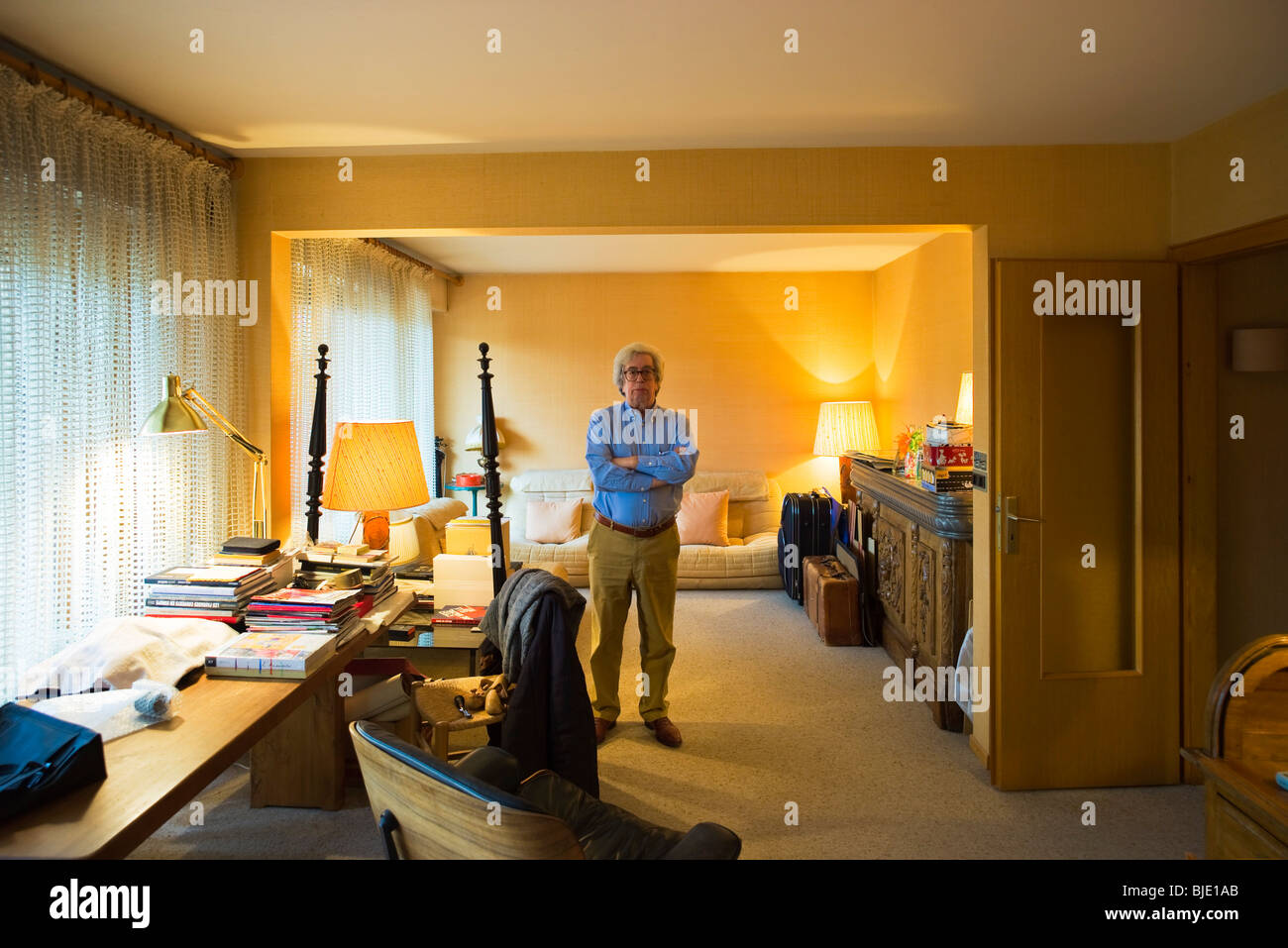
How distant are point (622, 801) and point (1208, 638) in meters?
2.35

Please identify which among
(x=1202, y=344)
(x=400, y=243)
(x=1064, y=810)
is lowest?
(x=1064, y=810)

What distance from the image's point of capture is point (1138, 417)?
3.09 meters

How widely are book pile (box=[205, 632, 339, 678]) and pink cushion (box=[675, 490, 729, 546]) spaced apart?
4.25 m

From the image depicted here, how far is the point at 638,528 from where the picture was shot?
3477mm

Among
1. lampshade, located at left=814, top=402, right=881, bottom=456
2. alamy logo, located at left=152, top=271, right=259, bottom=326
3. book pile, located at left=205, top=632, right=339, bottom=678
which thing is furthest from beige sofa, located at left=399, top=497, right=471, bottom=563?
lampshade, located at left=814, top=402, right=881, bottom=456

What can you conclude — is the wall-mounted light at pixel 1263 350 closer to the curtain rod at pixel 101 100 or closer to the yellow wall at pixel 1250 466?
the yellow wall at pixel 1250 466

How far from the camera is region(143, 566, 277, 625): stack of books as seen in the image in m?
2.59

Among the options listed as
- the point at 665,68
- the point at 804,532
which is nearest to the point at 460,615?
the point at 665,68

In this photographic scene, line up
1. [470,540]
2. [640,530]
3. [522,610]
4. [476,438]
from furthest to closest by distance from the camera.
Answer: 1. [476,438]
2. [470,540]
3. [640,530]
4. [522,610]

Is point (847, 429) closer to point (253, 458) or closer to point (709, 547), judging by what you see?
point (709, 547)

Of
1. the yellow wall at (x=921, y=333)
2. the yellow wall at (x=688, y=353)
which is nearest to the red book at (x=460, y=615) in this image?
the yellow wall at (x=921, y=333)
